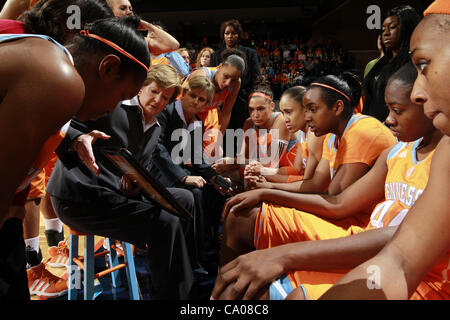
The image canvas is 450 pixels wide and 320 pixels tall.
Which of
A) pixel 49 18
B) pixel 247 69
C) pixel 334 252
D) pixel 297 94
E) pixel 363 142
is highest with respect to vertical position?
pixel 49 18

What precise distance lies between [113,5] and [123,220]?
4.83 feet

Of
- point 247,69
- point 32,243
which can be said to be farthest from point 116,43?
point 247,69

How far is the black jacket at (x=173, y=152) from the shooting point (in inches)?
97.7

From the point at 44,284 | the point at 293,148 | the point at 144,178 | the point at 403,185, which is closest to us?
the point at 403,185

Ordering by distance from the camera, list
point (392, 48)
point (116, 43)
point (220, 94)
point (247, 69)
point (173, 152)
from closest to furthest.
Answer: point (116, 43) → point (392, 48) → point (173, 152) → point (220, 94) → point (247, 69)

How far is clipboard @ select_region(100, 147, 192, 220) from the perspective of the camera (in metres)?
1.27

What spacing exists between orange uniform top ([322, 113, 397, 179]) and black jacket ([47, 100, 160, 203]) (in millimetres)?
1115

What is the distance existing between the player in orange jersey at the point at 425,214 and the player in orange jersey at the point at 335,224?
138mm

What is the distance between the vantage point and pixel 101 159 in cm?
170

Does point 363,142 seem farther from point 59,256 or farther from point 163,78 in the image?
point 59,256

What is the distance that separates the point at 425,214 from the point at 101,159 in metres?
Answer: 1.47

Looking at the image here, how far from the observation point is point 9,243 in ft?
2.93

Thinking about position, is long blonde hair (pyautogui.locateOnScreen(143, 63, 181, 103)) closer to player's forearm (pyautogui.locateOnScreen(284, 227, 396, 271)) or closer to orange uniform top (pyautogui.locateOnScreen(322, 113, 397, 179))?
orange uniform top (pyautogui.locateOnScreen(322, 113, 397, 179))

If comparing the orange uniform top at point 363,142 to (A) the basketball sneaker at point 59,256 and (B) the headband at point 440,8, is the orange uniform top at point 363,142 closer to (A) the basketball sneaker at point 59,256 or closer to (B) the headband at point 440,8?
(B) the headband at point 440,8
